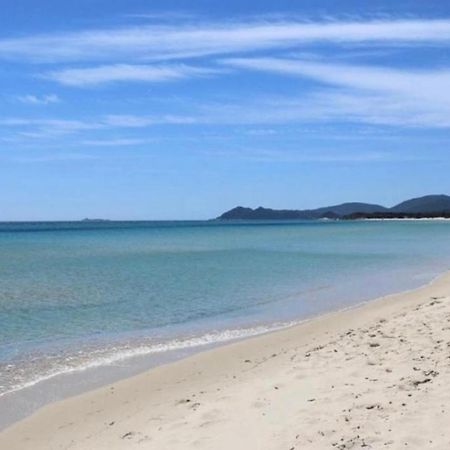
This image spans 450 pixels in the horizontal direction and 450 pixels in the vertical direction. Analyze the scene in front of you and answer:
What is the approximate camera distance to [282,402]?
727cm

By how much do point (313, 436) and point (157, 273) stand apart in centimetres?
2424

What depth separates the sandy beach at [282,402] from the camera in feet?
20.1

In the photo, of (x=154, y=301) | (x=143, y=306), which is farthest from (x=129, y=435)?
(x=154, y=301)

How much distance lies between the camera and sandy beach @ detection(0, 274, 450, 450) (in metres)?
6.12

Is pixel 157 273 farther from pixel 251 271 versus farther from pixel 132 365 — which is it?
pixel 132 365

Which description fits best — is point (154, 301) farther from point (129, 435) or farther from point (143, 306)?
point (129, 435)

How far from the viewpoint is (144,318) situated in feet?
54.7

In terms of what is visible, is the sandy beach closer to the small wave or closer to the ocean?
the ocean

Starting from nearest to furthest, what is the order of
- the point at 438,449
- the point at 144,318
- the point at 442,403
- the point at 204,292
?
the point at 438,449
the point at 442,403
the point at 144,318
the point at 204,292

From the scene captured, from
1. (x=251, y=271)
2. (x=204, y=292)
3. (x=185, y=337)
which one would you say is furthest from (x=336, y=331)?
(x=251, y=271)

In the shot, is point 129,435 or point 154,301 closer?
point 129,435

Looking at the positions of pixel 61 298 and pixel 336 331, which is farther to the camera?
pixel 61 298

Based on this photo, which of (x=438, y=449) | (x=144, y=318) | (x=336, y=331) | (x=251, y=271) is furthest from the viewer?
(x=251, y=271)

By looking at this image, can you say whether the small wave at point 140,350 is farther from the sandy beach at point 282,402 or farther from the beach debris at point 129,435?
the beach debris at point 129,435
